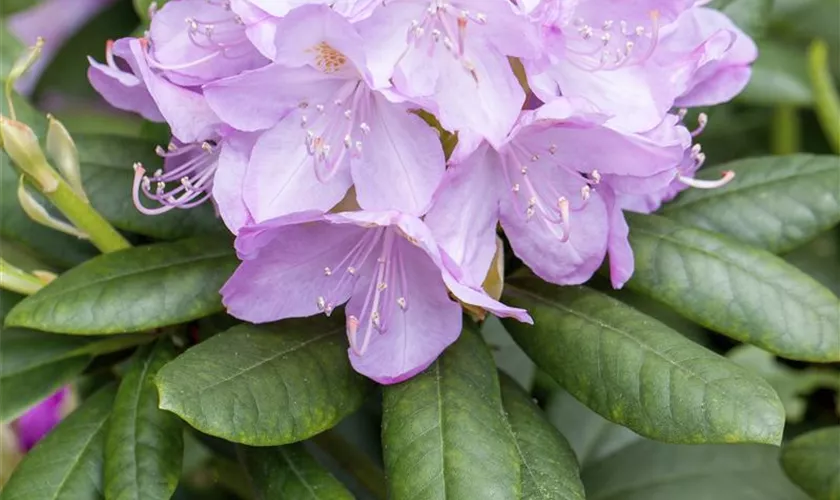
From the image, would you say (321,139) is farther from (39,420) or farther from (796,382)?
(796,382)

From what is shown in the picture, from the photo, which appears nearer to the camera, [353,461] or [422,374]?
[422,374]

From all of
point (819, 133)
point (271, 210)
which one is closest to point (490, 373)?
point (271, 210)

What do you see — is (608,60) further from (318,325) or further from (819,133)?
(819,133)

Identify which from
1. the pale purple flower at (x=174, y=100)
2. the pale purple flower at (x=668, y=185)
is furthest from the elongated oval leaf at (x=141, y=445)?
the pale purple flower at (x=668, y=185)

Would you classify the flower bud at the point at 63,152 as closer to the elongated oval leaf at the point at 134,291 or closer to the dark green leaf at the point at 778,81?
the elongated oval leaf at the point at 134,291

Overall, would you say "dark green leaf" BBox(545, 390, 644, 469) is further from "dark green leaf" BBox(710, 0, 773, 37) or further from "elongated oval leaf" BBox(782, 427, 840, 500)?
"dark green leaf" BBox(710, 0, 773, 37)

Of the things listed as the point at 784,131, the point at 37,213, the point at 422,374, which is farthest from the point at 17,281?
the point at 784,131
